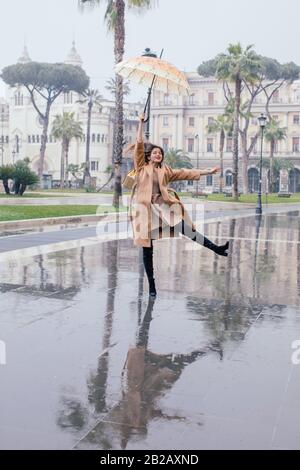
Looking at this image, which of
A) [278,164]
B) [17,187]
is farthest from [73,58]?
[17,187]

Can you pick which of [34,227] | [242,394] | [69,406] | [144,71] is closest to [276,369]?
[242,394]

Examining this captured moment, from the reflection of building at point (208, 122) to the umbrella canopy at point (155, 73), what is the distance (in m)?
76.1

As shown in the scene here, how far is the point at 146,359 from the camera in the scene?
4754mm

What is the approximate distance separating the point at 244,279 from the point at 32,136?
3632 inches

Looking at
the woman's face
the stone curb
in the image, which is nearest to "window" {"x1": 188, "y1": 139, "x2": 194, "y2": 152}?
the stone curb

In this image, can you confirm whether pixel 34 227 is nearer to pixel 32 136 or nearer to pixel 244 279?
pixel 244 279

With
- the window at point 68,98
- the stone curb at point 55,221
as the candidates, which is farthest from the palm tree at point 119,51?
the window at point 68,98

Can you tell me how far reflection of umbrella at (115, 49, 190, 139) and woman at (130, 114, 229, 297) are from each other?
2.01m

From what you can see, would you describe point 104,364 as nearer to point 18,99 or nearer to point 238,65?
point 238,65

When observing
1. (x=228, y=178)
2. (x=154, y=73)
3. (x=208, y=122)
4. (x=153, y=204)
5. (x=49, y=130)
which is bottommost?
(x=153, y=204)

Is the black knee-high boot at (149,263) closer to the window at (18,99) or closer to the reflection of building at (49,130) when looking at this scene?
the reflection of building at (49,130)

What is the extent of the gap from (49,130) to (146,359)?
95.9 m

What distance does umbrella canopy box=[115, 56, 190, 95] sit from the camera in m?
8.66

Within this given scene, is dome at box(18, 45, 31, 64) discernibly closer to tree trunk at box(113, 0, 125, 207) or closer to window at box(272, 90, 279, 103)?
window at box(272, 90, 279, 103)
